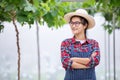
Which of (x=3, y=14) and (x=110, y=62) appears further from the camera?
(x=110, y=62)

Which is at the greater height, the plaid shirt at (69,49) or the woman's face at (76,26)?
the woman's face at (76,26)

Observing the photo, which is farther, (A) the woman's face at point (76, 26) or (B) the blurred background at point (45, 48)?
(B) the blurred background at point (45, 48)

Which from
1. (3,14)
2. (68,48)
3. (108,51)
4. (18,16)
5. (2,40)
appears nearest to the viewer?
(68,48)

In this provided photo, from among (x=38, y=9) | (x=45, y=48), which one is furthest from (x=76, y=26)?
(x=45, y=48)

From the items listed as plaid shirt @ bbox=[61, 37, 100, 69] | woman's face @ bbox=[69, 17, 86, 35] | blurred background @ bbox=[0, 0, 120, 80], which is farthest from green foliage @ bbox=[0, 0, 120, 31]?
blurred background @ bbox=[0, 0, 120, 80]

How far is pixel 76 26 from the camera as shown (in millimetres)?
3141

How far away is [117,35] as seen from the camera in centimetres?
645

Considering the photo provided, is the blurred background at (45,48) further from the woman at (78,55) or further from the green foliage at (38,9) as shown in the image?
the woman at (78,55)

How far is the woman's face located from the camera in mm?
3137

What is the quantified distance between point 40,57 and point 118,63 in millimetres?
1174

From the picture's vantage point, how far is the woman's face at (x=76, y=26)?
3137 millimetres

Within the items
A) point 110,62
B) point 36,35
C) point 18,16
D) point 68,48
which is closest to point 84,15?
point 68,48

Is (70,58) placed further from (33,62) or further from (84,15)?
(33,62)

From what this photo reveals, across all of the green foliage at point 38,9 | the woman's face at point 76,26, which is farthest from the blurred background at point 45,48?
the woman's face at point 76,26
